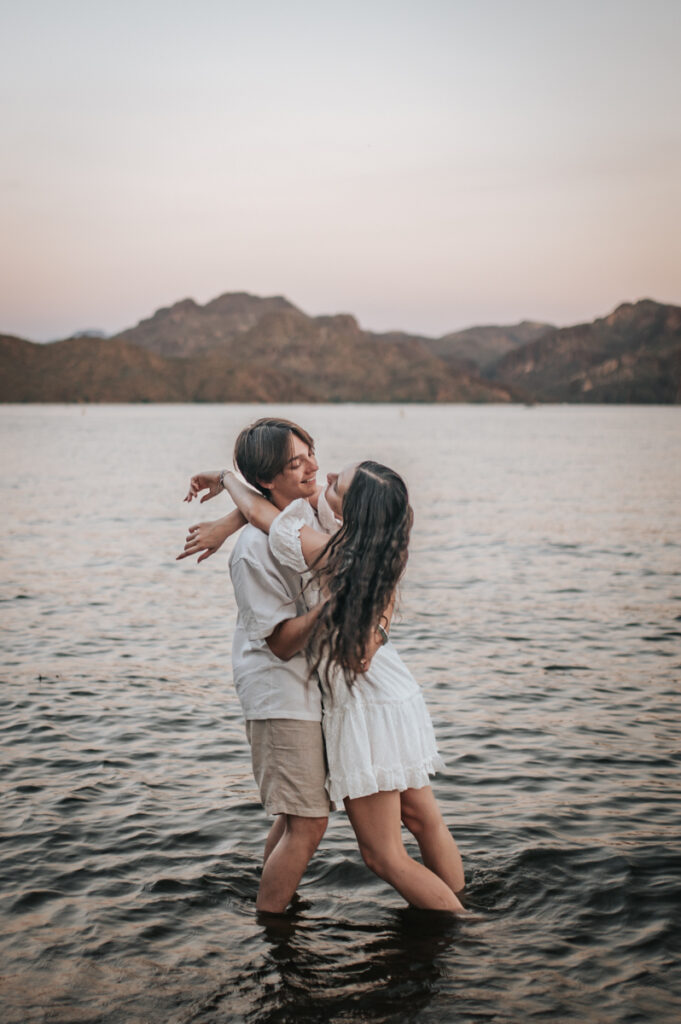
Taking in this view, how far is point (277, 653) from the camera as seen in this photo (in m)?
3.94

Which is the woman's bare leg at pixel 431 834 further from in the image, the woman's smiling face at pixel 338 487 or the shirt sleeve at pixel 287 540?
the woman's smiling face at pixel 338 487

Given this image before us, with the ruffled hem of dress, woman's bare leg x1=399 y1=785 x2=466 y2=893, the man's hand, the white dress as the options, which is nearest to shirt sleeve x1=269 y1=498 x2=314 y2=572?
the white dress

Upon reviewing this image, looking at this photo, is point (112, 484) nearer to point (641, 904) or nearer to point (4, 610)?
point (4, 610)

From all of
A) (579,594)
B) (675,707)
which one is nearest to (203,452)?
(579,594)

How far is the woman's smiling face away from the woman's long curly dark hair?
3 cm

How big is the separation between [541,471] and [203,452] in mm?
26442

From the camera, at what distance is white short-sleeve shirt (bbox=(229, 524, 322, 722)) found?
395cm

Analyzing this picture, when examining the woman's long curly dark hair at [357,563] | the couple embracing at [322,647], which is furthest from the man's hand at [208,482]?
the woman's long curly dark hair at [357,563]

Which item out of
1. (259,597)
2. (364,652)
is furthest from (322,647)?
(259,597)

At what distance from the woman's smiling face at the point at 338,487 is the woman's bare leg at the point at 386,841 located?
124 cm

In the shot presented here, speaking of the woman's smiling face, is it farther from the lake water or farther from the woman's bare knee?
the lake water

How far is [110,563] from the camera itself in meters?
17.7

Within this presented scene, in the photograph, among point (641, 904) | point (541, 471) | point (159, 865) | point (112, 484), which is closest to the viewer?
point (641, 904)

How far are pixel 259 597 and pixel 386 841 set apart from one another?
48.0 inches
